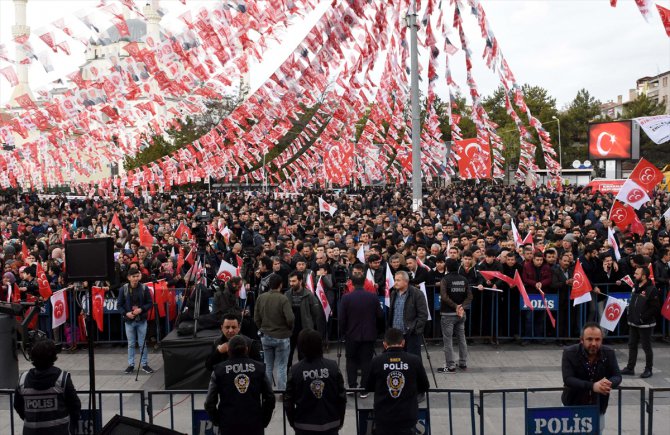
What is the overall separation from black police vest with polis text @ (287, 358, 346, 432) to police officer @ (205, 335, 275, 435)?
0.24m

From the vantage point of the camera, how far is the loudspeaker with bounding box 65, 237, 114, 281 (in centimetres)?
642

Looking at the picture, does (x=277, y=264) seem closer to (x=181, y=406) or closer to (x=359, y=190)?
(x=181, y=406)

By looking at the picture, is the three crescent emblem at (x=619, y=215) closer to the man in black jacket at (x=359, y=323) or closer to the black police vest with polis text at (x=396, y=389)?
the man in black jacket at (x=359, y=323)

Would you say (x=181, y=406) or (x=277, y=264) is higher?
(x=277, y=264)

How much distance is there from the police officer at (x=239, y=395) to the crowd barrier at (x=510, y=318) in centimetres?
547

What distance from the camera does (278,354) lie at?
8164 millimetres

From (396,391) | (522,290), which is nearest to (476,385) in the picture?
(522,290)

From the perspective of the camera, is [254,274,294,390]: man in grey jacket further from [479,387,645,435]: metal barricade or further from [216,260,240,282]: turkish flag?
[216,260,240,282]: turkish flag

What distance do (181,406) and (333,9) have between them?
18.0ft

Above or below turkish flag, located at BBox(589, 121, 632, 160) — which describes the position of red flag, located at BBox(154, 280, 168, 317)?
below

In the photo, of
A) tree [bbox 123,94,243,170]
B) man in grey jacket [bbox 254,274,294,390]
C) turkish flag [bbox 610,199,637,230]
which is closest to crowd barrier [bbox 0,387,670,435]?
man in grey jacket [bbox 254,274,294,390]

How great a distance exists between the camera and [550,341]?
34.8ft

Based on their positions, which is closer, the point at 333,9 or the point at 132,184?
the point at 333,9

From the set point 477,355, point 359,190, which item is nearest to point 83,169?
point 359,190
